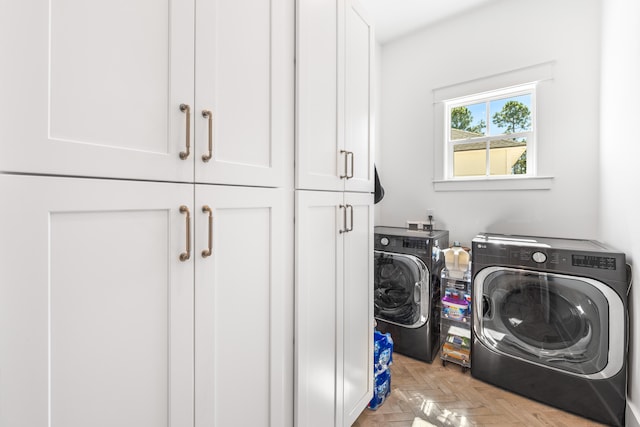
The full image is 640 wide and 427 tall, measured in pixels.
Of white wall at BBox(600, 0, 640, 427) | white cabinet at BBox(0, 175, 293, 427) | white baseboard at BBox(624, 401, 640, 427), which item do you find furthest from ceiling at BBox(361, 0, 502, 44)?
white baseboard at BBox(624, 401, 640, 427)

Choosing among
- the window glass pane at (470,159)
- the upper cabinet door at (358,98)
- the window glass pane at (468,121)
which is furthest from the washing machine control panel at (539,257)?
the window glass pane at (468,121)

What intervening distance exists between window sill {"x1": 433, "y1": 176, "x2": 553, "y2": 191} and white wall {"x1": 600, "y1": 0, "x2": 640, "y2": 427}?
0.36 metres

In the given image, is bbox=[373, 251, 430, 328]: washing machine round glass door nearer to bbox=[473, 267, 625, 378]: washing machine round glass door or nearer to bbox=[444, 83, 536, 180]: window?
bbox=[473, 267, 625, 378]: washing machine round glass door

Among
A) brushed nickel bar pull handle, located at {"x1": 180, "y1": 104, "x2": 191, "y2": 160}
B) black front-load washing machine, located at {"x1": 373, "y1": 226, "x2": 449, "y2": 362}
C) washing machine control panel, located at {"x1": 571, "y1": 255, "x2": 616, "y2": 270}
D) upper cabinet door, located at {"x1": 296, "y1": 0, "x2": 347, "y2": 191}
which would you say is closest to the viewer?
brushed nickel bar pull handle, located at {"x1": 180, "y1": 104, "x2": 191, "y2": 160}

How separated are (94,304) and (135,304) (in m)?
0.08

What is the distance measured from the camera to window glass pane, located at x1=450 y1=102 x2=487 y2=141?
8.87ft

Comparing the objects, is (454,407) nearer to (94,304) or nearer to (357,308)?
(357,308)

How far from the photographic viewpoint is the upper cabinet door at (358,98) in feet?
4.82

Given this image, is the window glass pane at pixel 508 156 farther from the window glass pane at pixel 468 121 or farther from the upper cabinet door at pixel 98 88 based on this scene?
the upper cabinet door at pixel 98 88

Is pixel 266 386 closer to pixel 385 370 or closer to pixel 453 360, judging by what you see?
pixel 385 370

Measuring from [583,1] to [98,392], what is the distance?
3503 millimetres

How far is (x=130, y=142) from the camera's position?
686mm

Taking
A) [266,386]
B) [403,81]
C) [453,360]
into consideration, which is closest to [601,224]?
[453,360]

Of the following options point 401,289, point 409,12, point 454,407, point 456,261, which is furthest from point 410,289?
point 409,12
